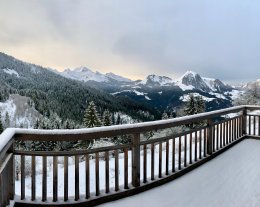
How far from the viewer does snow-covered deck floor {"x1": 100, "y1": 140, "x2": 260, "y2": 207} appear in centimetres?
411

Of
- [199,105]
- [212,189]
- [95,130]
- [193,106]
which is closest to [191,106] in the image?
[193,106]

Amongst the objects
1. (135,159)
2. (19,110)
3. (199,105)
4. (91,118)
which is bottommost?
(19,110)

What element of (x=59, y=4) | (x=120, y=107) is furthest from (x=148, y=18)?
(x=120, y=107)

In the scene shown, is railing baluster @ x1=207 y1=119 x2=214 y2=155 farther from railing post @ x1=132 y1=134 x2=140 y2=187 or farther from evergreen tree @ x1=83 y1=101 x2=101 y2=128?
evergreen tree @ x1=83 y1=101 x2=101 y2=128

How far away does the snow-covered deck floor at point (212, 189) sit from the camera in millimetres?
4105

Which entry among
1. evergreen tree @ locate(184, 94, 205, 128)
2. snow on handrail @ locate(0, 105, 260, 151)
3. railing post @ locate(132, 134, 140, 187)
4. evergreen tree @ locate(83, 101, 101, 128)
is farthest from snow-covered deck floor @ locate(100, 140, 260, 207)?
evergreen tree @ locate(83, 101, 101, 128)

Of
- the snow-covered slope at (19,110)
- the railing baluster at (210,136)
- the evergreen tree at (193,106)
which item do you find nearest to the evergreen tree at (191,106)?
the evergreen tree at (193,106)

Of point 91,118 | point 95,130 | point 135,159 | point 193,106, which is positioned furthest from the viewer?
point 91,118

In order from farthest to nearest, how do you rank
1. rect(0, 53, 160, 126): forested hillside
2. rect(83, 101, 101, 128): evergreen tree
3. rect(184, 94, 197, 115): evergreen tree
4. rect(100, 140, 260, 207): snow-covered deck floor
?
rect(0, 53, 160, 126): forested hillside < rect(83, 101, 101, 128): evergreen tree < rect(184, 94, 197, 115): evergreen tree < rect(100, 140, 260, 207): snow-covered deck floor

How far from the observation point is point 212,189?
468cm

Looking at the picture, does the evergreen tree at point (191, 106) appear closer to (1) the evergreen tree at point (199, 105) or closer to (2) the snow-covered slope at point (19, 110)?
(1) the evergreen tree at point (199, 105)

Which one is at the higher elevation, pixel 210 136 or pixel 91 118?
pixel 210 136

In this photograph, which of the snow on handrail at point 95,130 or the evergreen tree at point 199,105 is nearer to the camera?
the snow on handrail at point 95,130

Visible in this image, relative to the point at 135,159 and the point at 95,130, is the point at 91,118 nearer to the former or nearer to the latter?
the point at 135,159
